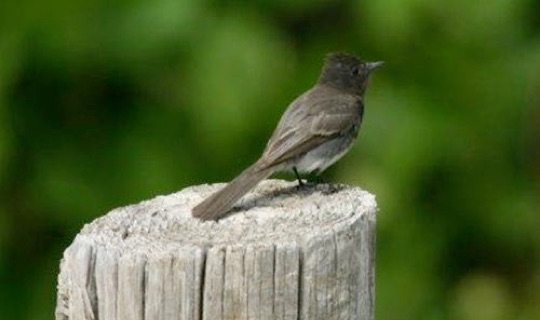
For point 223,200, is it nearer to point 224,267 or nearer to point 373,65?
point 224,267

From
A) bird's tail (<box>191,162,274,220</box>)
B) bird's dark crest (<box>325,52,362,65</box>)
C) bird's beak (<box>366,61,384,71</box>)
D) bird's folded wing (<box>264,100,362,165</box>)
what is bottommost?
bird's tail (<box>191,162,274,220</box>)

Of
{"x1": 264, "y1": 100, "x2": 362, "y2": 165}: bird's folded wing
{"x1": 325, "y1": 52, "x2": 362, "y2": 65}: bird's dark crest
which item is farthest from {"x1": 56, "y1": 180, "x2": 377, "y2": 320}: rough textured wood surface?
{"x1": 325, "y1": 52, "x2": 362, "y2": 65}: bird's dark crest

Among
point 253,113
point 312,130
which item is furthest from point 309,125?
point 253,113

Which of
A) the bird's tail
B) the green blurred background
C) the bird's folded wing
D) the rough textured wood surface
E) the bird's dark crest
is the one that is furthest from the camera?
the green blurred background

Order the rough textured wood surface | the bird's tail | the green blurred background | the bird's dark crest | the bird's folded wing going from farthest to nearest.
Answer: the green blurred background, the bird's dark crest, the bird's folded wing, the bird's tail, the rough textured wood surface

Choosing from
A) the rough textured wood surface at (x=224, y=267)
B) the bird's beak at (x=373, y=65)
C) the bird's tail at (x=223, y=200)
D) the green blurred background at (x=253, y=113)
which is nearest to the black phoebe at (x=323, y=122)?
the bird's beak at (x=373, y=65)

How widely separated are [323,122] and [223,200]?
1985mm

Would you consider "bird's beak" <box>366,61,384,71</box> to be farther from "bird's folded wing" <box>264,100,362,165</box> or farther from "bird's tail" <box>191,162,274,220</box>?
"bird's tail" <box>191,162,274,220</box>

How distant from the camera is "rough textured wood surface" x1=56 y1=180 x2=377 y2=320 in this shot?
15.0 ft

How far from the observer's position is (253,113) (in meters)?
7.63

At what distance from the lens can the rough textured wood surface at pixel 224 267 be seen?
456cm

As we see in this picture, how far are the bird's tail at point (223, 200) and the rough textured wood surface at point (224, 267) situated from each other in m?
0.05

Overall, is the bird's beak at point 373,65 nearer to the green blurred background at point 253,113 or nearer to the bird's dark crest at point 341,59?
the bird's dark crest at point 341,59

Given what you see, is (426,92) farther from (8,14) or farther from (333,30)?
(8,14)
